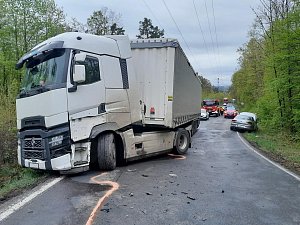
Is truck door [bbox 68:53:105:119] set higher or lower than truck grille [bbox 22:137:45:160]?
higher

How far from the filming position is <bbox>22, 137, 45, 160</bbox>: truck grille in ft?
24.8

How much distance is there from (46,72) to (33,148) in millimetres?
1745

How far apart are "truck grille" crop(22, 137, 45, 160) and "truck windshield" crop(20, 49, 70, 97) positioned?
105 cm

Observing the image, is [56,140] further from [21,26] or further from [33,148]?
[21,26]

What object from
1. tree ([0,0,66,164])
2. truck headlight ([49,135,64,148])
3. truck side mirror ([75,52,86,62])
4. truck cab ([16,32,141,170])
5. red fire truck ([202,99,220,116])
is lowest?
red fire truck ([202,99,220,116])

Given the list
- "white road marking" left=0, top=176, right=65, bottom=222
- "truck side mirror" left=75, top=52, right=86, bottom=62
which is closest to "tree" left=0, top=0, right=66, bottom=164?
"truck side mirror" left=75, top=52, right=86, bottom=62

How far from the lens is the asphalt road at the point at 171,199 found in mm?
5156

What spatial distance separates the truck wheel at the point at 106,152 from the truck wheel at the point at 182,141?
13.4ft

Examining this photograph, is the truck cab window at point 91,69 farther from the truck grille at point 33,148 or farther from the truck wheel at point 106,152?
the truck grille at point 33,148

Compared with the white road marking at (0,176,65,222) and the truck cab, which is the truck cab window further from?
the white road marking at (0,176,65,222)

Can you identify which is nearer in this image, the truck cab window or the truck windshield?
the truck windshield

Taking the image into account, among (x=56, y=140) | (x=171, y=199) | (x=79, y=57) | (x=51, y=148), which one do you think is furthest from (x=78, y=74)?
(x=171, y=199)

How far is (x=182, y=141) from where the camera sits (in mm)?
12883

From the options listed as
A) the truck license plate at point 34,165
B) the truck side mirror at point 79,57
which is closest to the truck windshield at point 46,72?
the truck side mirror at point 79,57
